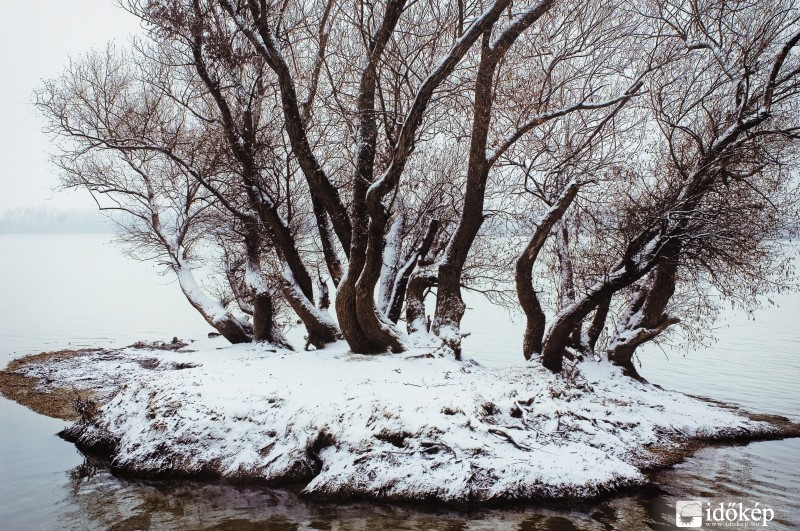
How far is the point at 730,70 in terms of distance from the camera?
11031 mm

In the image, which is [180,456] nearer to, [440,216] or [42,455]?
[42,455]

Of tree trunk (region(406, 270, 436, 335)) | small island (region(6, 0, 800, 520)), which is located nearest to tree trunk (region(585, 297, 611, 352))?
small island (region(6, 0, 800, 520))

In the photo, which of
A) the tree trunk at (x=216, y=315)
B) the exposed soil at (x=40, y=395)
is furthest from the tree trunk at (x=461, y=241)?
the exposed soil at (x=40, y=395)

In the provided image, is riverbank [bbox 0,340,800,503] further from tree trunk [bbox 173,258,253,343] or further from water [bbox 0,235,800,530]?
tree trunk [bbox 173,258,253,343]

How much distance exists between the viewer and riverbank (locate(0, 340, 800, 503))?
738cm

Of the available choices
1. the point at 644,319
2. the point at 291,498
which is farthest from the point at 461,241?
the point at 291,498

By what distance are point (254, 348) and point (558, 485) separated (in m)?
10.6

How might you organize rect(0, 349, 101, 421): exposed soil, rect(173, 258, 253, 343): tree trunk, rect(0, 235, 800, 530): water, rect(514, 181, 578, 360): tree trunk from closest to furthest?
1. rect(0, 235, 800, 530): water
2. rect(0, 349, 101, 421): exposed soil
3. rect(514, 181, 578, 360): tree trunk
4. rect(173, 258, 253, 343): tree trunk

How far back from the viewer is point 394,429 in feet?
25.9

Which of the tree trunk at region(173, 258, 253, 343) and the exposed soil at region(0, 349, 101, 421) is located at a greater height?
the tree trunk at region(173, 258, 253, 343)

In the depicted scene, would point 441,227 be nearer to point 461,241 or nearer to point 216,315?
point 461,241

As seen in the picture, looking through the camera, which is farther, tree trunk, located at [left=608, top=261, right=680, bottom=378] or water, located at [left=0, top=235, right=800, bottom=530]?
tree trunk, located at [left=608, top=261, right=680, bottom=378]

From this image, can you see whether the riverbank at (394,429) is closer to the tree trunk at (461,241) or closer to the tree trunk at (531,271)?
the tree trunk at (461,241)

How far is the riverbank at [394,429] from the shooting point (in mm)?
7379
